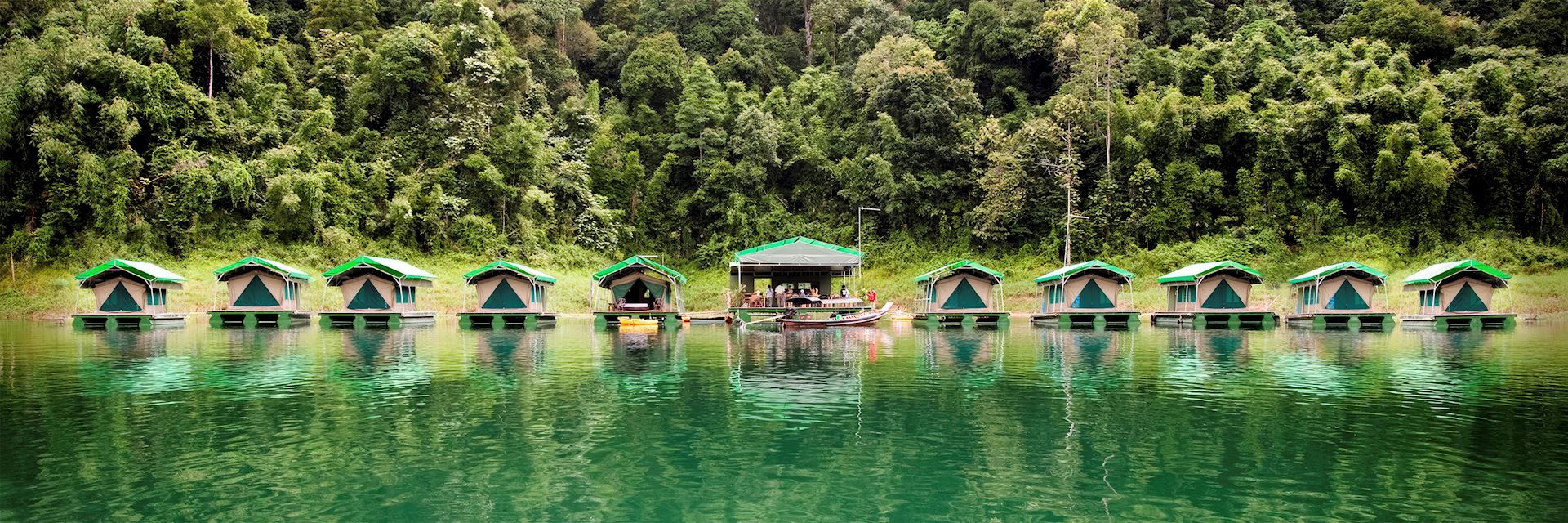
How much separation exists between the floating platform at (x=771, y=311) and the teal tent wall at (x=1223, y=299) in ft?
40.4

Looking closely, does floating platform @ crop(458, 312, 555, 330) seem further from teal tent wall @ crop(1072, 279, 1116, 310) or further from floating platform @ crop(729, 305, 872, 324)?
teal tent wall @ crop(1072, 279, 1116, 310)

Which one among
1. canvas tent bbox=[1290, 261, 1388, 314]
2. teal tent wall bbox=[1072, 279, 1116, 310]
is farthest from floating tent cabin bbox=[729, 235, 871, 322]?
canvas tent bbox=[1290, 261, 1388, 314]

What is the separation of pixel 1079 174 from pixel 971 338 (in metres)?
20.1

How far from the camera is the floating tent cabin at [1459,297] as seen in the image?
30.6 metres

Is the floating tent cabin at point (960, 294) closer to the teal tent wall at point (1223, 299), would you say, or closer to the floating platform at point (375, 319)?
Result: the teal tent wall at point (1223, 299)

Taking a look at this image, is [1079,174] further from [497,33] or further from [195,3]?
[195,3]

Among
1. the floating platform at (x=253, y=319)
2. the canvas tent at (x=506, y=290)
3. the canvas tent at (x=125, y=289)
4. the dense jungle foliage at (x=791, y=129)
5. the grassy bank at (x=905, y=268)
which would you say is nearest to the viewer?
the canvas tent at (x=125, y=289)

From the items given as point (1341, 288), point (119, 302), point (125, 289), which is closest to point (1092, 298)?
point (1341, 288)

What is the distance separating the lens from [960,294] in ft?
119

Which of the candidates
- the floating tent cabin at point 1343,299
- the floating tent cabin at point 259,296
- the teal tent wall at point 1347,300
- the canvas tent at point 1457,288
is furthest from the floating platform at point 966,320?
the floating tent cabin at point 259,296

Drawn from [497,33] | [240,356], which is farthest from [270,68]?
[240,356]

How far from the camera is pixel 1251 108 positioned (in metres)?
43.8

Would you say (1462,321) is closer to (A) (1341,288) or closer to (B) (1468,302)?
(B) (1468,302)


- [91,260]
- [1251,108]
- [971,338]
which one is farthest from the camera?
[1251,108]
